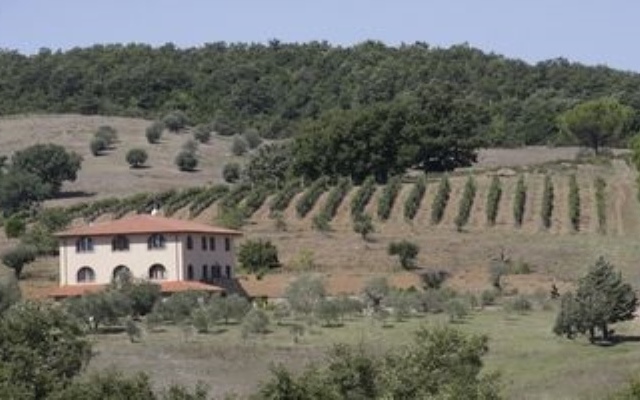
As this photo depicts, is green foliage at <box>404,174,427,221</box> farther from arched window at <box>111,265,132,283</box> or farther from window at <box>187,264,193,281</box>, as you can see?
arched window at <box>111,265,132,283</box>

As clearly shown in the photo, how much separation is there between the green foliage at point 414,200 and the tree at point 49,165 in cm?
3382

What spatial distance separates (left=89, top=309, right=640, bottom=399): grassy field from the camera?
58.9 m

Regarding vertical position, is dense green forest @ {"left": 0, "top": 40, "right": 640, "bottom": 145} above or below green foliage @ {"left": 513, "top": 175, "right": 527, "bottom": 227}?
above

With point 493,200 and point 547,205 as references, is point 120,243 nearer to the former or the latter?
point 493,200

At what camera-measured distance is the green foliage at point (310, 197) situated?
11188 cm

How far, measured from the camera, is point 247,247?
319 ft

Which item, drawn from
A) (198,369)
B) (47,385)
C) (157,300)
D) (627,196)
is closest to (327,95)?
(627,196)

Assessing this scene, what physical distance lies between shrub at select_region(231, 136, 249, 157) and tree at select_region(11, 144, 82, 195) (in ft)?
74.1

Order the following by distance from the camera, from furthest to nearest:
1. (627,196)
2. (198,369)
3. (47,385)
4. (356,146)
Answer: (356,146)
(627,196)
(198,369)
(47,385)

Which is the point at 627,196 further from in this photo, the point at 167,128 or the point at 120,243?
the point at 167,128

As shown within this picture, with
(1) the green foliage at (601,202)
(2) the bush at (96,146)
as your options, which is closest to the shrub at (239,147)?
(2) the bush at (96,146)

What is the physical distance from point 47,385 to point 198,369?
17.8m

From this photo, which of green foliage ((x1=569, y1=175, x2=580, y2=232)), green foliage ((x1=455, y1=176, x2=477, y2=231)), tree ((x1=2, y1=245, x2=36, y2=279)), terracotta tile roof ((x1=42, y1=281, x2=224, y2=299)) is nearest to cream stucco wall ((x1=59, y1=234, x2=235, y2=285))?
terracotta tile roof ((x1=42, y1=281, x2=224, y2=299))

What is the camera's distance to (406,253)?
95500 mm
